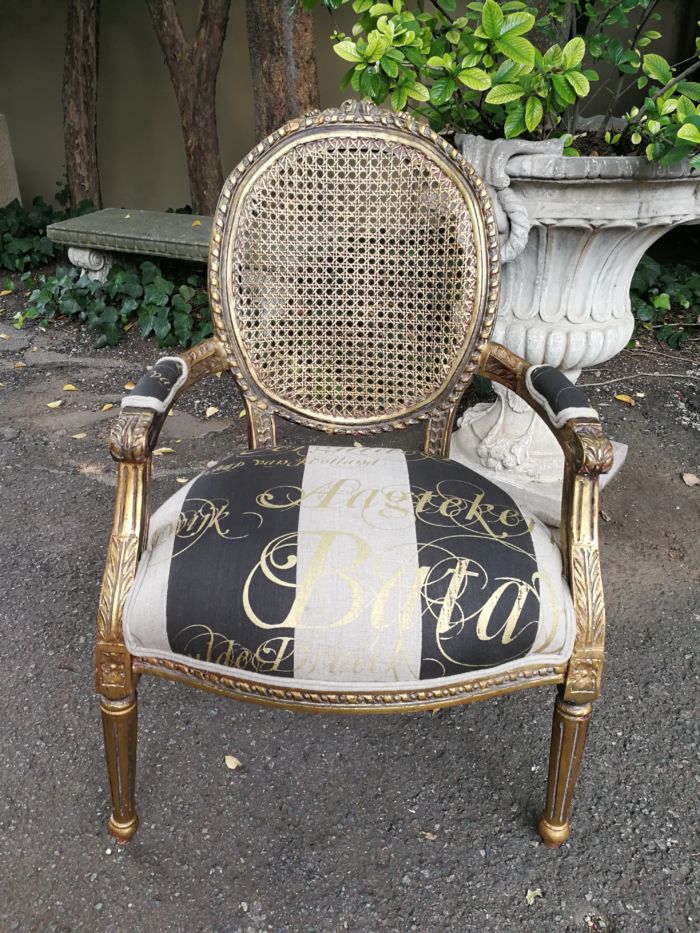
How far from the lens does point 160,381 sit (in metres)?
1.29

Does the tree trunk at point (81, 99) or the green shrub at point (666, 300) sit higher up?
the tree trunk at point (81, 99)

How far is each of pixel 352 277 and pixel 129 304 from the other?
2.27m

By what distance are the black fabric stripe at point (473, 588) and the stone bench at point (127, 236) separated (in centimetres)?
240

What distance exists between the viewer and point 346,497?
1.24 meters

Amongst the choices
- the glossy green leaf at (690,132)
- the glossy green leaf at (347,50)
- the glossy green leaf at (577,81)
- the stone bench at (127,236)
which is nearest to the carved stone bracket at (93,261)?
the stone bench at (127,236)

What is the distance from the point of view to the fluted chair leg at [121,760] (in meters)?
1.20

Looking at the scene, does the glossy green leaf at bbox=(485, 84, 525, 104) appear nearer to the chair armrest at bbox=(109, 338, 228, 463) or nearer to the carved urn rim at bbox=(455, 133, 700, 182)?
the carved urn rim at bbox=(455, 133, 700, 182)

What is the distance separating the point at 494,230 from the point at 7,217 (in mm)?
3777

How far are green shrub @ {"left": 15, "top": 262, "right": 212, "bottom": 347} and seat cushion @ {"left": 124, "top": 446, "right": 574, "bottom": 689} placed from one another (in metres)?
2.36

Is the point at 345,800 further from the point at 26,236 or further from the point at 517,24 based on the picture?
the point at 26,236

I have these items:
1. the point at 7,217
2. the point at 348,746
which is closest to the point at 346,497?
the point at 348,746

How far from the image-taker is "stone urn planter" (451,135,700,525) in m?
1.69

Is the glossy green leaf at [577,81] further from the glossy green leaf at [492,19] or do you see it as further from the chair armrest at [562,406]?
the chair armrest at [562,406]

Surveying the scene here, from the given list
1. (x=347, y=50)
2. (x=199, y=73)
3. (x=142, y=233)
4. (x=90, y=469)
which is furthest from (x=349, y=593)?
(x=199, y=73)
